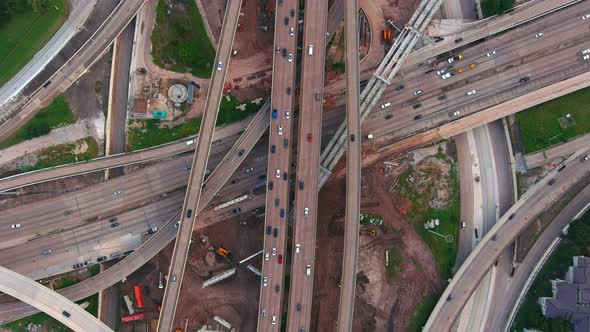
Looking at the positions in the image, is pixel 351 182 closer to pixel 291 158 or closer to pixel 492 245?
pixel 291 158

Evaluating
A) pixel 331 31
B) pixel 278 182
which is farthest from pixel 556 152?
pixel 278 182

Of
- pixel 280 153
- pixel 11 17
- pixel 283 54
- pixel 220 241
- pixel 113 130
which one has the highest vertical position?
pixel 11 17

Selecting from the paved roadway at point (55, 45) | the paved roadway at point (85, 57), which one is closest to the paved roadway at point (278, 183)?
the paved roadway at point (85, 57)

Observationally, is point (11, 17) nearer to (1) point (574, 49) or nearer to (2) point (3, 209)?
(2) point (3, 209)

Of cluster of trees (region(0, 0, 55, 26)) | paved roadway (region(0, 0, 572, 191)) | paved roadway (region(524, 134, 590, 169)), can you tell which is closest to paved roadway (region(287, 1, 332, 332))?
paved roadway (region(0, 0, 572, 191))

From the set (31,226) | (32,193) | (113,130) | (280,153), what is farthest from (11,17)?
(280,153)

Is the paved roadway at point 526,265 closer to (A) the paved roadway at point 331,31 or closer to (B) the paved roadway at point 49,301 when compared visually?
(A) the paved roadway at point 331,31
